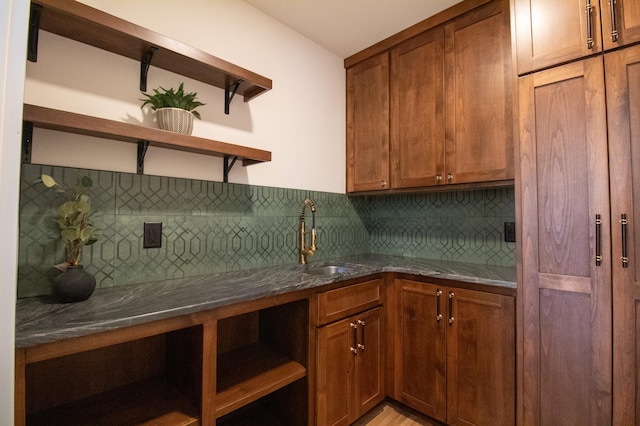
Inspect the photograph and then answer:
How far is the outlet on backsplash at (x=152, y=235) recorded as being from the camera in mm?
1410

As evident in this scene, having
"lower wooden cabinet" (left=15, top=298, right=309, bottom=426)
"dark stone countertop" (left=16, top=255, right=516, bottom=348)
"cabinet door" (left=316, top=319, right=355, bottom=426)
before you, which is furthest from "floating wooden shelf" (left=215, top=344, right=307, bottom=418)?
"dark stone countertop" (left=16, top=255, right=516, bottom=348)

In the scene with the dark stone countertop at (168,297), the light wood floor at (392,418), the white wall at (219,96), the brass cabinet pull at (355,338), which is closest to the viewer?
the dark stone countertop at (168,297)

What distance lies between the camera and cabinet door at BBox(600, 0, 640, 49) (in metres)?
1.14

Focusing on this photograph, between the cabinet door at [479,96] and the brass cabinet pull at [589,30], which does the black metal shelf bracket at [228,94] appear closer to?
the cabinet door at [479,96]

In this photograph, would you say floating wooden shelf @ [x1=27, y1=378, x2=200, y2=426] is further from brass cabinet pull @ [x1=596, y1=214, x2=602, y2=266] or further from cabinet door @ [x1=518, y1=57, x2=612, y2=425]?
brass cabinet pull @ [x1=596, y1=214, x2=602, y2=266]

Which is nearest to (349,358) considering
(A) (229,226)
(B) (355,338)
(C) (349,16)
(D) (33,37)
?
(B) (355,338)

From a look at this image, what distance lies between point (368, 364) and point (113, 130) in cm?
174

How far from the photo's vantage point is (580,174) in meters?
1.24

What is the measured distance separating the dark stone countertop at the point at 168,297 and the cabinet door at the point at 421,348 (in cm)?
14

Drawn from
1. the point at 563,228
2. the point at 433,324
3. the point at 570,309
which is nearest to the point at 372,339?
the point at 433,324

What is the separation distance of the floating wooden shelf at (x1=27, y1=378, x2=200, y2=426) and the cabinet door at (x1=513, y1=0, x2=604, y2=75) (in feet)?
6.86

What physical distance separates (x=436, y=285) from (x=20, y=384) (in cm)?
172

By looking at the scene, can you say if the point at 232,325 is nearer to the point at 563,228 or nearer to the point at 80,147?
the point at 80,147

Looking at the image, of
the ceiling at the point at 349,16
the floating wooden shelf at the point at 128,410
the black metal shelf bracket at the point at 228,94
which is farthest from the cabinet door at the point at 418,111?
the floating wooden shelf at the point at 128,410
